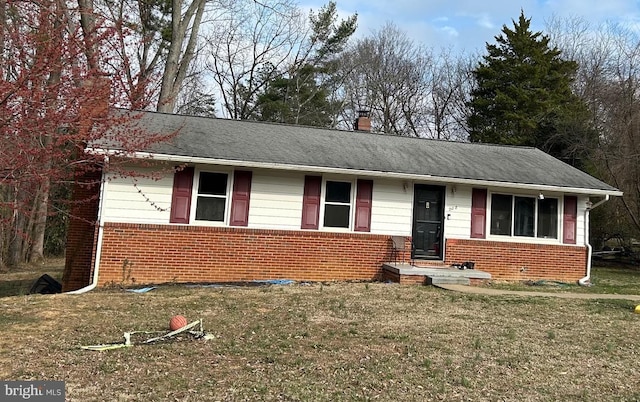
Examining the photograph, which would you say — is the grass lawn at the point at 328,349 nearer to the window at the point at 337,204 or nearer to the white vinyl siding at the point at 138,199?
the white vinyl siding at the point at 138,199

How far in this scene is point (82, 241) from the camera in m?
10.5

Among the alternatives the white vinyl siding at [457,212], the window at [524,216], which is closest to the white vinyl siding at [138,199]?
the white vinyl siding at [457,212]

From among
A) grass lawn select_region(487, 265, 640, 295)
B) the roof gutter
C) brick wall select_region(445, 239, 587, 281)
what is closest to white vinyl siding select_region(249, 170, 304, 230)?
the roof gutter

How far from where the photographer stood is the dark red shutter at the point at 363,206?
1113 centimetres

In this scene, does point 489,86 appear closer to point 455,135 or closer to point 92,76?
point 455,135

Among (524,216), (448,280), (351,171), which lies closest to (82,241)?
(351,171)

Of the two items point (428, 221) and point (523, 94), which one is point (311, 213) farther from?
point (523, 94)

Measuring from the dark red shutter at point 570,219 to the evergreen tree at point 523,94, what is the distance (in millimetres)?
12842

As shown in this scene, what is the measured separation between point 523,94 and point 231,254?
891 inches

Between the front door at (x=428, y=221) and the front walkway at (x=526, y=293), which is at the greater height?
the front door at (x=428, y=221)

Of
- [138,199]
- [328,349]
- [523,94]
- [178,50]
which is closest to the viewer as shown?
[328,349]

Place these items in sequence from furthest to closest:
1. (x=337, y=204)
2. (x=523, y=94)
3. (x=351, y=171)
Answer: (x=523, y=94) → (x=337, y=204) → (x=351, y=171)

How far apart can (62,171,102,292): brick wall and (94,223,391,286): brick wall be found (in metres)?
0.89

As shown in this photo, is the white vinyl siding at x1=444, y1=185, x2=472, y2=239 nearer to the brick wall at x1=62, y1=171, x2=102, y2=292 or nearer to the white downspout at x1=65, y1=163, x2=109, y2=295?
the white downspout at x1=65, y1=163, x2=109, y2=295
